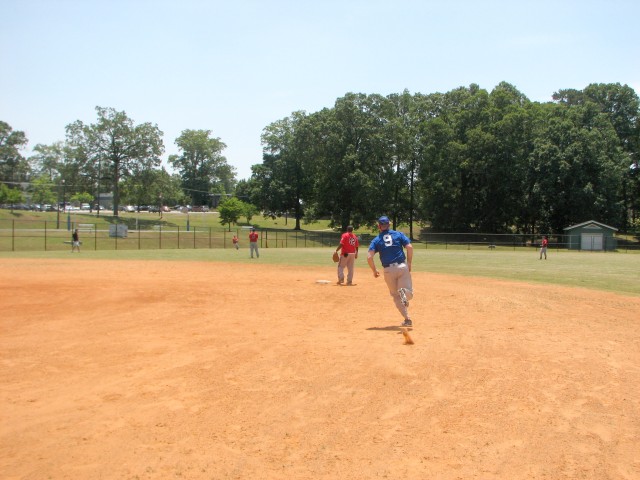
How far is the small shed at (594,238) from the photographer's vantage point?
60.3 m

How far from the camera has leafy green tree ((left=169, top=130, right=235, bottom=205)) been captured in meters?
137

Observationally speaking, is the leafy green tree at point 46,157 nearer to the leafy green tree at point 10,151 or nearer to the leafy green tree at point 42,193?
the leafy green tree at point 10,151

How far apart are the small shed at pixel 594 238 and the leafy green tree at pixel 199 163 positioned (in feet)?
306

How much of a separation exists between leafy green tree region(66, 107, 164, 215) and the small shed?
62572mm

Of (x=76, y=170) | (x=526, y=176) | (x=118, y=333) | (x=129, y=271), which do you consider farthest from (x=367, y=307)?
(x=76, y=170)

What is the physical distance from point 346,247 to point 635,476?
14049 mm

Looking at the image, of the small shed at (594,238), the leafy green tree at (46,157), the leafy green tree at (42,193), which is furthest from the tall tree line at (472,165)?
the leafy green tree at (46,157)

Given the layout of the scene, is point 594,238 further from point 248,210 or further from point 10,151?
point 10,151

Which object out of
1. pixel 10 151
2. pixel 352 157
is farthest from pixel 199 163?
pixel 352 157

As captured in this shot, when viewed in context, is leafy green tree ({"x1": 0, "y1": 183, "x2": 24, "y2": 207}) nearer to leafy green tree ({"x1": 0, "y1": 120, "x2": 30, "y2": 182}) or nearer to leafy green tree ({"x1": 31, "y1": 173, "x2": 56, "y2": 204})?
leafy green tree ({"x1": 31, "y1": 173, "x2": 56, "y2": 204})

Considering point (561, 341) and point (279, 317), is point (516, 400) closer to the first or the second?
point (561, 341)

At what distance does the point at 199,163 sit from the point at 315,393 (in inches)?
5399

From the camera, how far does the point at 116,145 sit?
88250mm

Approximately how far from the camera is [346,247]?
18422mm
